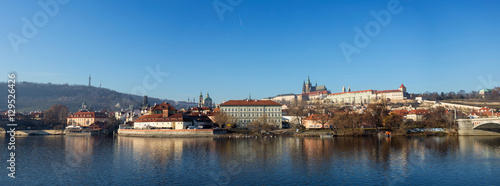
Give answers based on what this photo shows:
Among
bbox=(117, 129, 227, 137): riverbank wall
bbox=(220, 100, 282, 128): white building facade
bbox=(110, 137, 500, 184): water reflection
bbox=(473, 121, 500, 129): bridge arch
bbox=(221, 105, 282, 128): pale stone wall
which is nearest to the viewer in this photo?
bbox=(110, 137, 500, 184): water reflection

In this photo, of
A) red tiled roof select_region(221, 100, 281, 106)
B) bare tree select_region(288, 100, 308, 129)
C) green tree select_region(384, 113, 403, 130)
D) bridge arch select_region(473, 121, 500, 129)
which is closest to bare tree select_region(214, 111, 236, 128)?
red tiled roof select_region(221, 100, 281, 106)

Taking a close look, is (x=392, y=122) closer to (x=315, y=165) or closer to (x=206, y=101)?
(x=315, y=165)

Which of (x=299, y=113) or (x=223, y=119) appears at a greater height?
(x=299, y=113)

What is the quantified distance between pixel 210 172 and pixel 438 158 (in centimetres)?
2347

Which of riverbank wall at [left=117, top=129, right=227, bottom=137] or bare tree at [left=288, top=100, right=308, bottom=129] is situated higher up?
bare tree at [left=288, top=100, right=308, bottom=129]

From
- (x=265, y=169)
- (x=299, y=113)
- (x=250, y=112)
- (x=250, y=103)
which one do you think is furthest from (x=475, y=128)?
(x=265, y=169)

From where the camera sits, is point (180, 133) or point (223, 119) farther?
point (223, 119)

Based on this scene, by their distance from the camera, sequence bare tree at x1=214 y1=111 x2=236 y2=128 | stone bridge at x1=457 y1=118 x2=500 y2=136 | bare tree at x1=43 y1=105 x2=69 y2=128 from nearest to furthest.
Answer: stone bridge at x1=457 y1=118 x2=500 y2=136
bare tree at x1=214 y1=111 x2=236 y2=128
bare tree at x1=43 y1=105 x2=69 y2=128

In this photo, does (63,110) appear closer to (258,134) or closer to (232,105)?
(232,105)

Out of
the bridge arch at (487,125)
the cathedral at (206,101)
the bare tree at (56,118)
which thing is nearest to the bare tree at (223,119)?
the bare tree at (56,118)

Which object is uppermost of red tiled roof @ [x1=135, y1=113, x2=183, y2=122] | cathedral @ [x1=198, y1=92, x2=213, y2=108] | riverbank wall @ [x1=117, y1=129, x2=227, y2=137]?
cathedral @ [x1=198, y1=92, x2=213, y2=108]

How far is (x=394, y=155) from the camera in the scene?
119 feet

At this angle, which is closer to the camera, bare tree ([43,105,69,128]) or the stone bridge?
the stone bridge

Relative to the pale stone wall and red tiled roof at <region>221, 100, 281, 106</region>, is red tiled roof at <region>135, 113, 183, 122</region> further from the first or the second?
red tiled roof at <region>221, 100, 281, 106</region>
